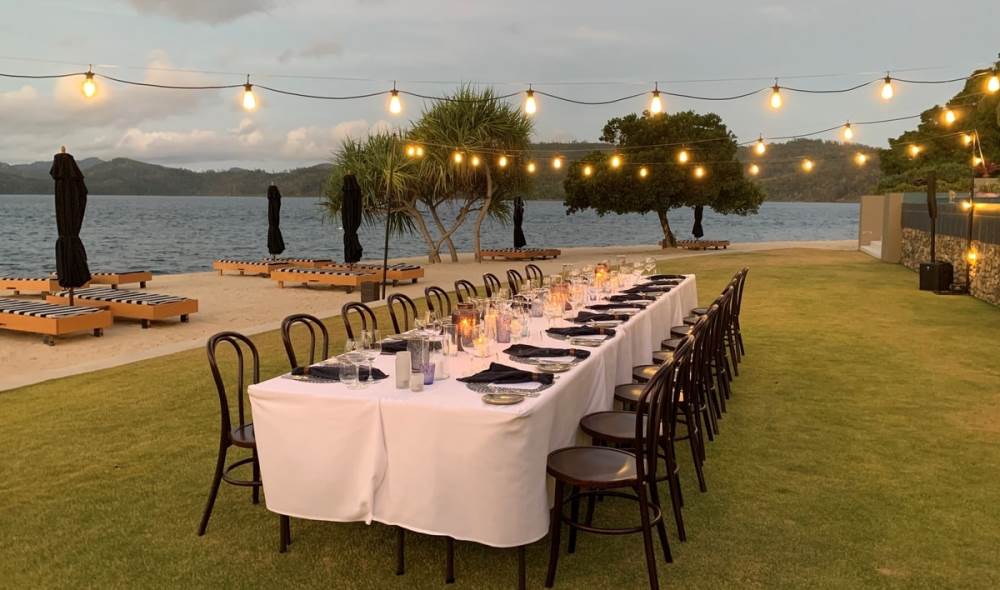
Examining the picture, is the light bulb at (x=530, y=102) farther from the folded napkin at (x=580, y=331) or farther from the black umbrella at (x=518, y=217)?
the black umbrella at (x=518, y=217)

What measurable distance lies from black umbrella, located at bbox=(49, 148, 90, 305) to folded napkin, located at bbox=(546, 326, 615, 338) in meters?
8.45

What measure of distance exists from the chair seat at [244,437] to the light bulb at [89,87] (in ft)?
22.4

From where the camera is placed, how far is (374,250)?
57031 mm

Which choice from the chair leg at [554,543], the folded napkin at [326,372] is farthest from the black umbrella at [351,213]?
the chair leg at [554,543]

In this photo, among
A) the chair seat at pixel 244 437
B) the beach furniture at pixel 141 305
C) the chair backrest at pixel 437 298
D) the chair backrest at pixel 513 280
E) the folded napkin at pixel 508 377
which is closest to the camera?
the folded napkin at pixel 508 377

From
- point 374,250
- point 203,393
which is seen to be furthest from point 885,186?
point 203,393

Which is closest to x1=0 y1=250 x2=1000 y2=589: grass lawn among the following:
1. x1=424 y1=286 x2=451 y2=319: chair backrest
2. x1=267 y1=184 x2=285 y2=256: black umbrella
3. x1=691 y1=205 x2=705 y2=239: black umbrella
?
x1=424 y1=286 x2=451 y2=319: chair backrest

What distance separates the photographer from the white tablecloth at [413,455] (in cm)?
313

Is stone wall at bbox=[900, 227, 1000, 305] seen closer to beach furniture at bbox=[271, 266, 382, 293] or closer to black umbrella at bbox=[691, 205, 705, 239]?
beach furniture at bbox=[271, 266, 382, 293]

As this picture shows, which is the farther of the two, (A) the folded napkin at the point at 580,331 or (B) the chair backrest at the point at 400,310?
(B) the chair backrest at the point at 400,310

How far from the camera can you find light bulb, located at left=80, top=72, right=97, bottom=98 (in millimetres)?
9016

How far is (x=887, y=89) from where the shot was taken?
35.9 feet

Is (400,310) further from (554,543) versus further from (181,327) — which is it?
(554,543)

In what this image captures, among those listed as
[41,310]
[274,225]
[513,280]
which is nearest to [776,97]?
[513,280]
